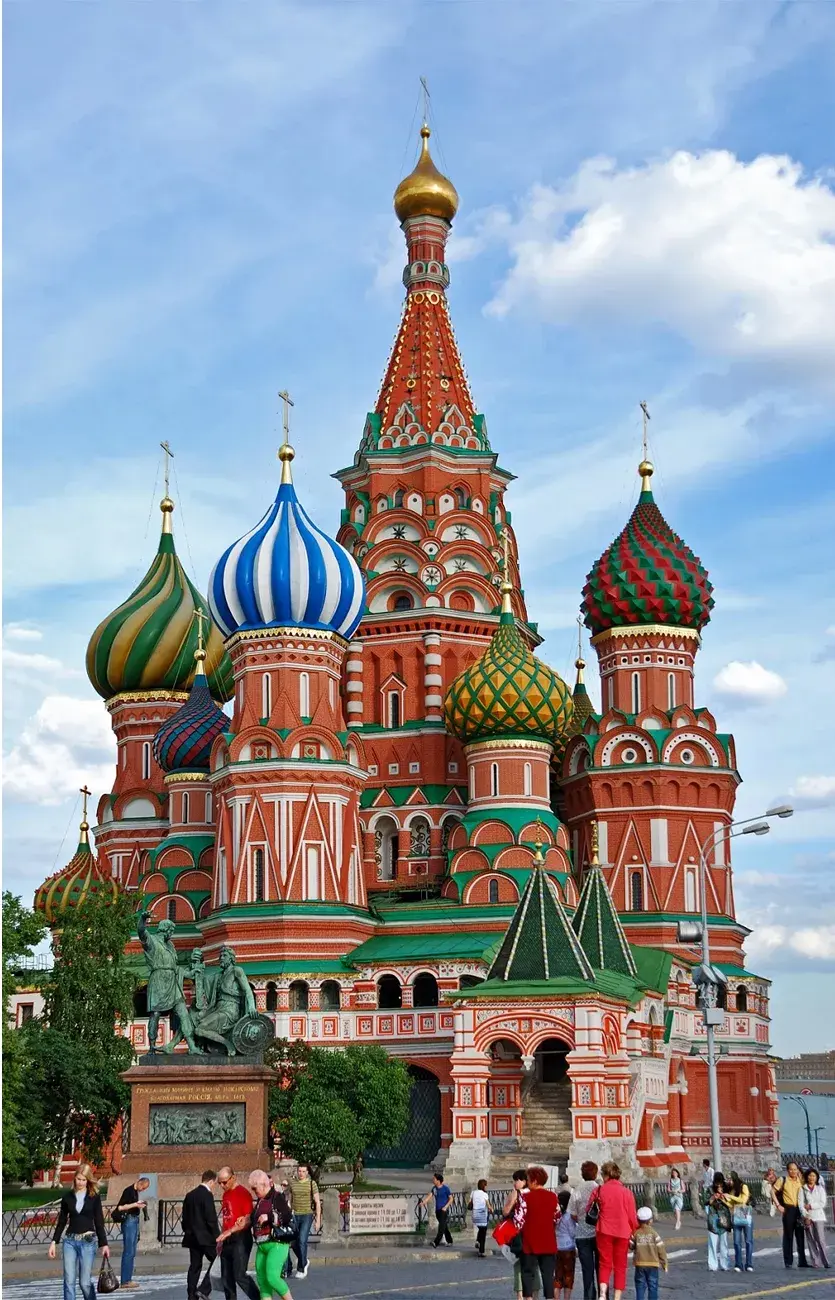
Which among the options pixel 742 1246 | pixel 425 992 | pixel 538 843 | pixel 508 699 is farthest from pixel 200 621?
pixel 742 1246

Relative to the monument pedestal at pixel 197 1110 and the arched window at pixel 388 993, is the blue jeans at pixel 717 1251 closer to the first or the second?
the monument pedestal at pixel 197 1110

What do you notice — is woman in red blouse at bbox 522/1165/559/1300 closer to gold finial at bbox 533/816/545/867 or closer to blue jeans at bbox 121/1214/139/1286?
blue jeans at bbox 121/1214/139/1286

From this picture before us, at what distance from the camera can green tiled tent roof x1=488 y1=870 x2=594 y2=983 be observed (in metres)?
37.4

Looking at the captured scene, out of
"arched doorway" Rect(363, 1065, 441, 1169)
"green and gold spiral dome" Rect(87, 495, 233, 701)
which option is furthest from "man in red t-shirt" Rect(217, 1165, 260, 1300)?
"green and gold spiral dome" Rect(87, 495, 233, 701)

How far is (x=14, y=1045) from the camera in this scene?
1245 inches

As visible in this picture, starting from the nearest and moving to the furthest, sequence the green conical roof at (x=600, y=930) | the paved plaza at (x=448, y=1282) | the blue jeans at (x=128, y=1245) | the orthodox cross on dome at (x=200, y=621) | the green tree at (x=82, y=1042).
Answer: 1. the paved plaza at (x=448, y=1282)
2. the blue jeans at (x=128, y=1245)
3. the green tree at (x=82, y=1042)
4. the green conical roof at (x=600, y=930)
5. the orthodox cross on dome at (x=200, y=621)

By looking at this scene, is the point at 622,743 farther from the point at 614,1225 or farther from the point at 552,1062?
the point at 614,1225

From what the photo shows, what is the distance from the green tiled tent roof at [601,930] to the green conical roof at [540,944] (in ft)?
14.1

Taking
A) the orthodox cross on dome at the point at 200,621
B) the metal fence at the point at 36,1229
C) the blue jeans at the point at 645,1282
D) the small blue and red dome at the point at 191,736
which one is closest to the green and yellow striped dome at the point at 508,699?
the small blue and red dome at the point at 191,736

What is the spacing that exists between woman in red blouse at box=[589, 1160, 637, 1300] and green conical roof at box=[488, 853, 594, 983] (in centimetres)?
2060

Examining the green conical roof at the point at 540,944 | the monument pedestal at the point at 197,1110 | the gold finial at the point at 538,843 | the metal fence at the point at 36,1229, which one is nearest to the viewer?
the metal fence at the point at 36,1229

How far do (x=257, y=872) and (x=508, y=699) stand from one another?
23.6ft

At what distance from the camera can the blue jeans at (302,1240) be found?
2095 centimetres

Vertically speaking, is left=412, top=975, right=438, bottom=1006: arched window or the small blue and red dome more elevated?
the small blue and red dome
